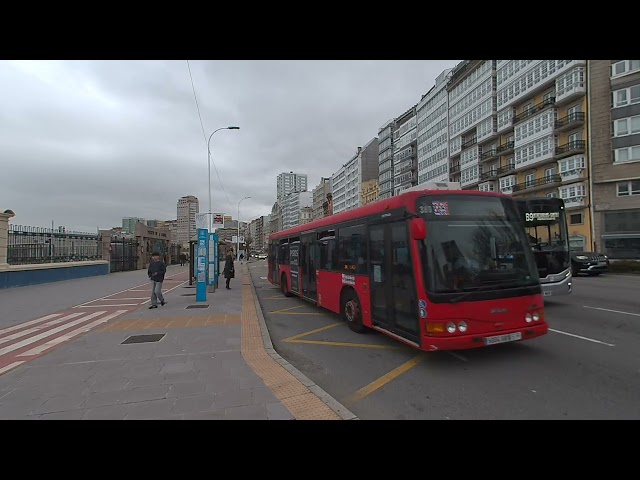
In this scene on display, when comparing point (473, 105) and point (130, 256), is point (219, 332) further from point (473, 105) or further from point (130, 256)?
point (473, 105)

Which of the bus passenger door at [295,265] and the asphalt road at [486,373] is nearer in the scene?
the asphalt road at [486,373]

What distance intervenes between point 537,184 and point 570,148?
5.31 metres

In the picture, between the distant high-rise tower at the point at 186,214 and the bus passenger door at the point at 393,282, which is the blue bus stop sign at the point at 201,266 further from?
the distant high-rise tower at the point at 186,214

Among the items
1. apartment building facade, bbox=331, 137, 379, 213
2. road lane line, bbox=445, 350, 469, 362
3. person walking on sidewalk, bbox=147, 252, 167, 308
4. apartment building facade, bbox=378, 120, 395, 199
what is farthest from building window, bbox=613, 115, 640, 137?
apartment building facade, bbox=331, 137, 379, 213

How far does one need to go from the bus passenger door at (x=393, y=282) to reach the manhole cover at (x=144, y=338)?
4464 mm

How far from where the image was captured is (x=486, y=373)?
4.71m

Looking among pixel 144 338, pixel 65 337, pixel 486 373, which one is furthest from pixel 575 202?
pixel 65 337

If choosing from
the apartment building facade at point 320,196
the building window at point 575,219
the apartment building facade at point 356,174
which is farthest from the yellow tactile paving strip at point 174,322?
the apartment building facade at point 320,196

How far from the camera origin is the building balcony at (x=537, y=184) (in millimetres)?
36750

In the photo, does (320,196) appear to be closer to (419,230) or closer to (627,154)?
(627,154)

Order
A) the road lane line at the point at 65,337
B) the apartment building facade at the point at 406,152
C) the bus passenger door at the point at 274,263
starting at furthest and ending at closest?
the apartment building facade at the point at 406,152
the bus passenger door at the point at 274,263
the road lane line at the point at 65,337

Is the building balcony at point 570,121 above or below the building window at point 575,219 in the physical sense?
above

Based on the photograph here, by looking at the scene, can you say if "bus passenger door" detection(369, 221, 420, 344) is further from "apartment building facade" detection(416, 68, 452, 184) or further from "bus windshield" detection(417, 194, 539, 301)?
"apartment building facade" detection(416, 68, 452, 184)
